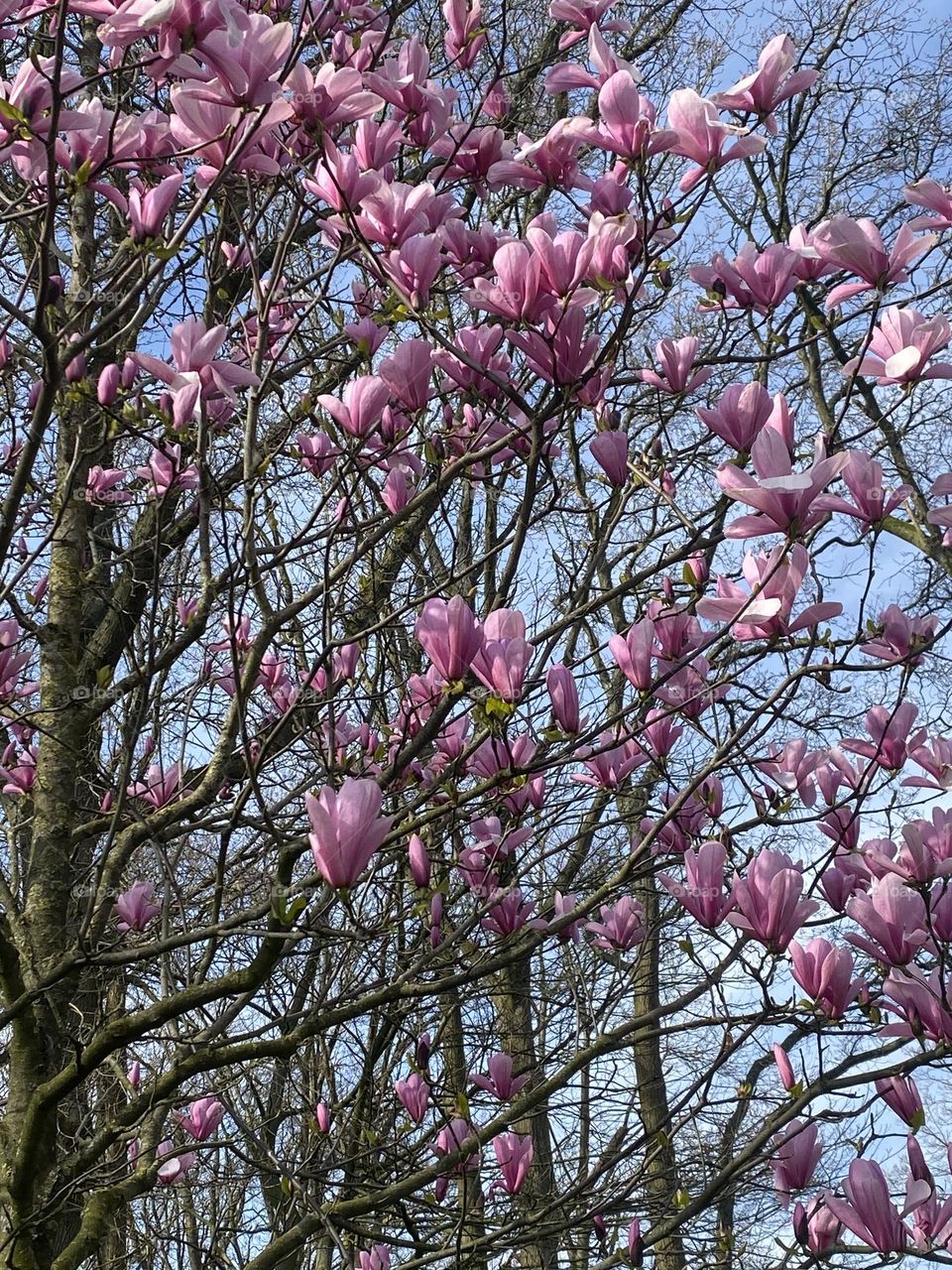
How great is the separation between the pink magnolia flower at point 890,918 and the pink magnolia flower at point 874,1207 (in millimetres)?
396

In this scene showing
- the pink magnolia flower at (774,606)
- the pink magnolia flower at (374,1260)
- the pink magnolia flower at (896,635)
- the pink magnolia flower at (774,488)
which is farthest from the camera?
the pink magnolia flower at (374,1260)

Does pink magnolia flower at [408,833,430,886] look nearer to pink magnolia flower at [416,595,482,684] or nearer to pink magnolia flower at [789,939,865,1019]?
pink magnolia flower at [416,595,482,684]

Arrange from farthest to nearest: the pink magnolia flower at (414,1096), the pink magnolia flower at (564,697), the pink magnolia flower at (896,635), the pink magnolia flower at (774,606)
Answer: the pink magnolia flower at (414,1096), the pink magnolia flower at (896,635), the pink magnolia flower at (564,697), the pink magnolia flower at (774,606)

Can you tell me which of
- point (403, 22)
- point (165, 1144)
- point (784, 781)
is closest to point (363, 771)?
point (784, 781)

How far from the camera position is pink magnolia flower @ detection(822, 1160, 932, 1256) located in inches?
86.8

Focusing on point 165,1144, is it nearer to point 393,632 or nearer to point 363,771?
point 393,632

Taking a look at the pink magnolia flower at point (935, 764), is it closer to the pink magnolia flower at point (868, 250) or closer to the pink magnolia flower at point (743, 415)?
the pink magnolia flower at point (743, 415)

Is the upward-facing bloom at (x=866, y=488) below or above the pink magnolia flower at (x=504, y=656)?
above

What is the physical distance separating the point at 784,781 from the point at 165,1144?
139 inches

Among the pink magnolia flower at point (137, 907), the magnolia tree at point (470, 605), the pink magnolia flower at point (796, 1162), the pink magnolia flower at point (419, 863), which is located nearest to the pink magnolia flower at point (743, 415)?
the magnolia tree at point (470, 605)

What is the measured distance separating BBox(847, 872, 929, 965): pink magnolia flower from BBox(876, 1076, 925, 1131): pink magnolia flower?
271 mm

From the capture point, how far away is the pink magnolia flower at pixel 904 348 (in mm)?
2033

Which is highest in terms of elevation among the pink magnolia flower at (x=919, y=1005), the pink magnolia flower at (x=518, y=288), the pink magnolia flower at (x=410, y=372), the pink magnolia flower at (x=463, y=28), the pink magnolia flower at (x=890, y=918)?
the pink magnolia flower at (x=463, y=28)

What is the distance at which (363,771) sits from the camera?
10.6ft
